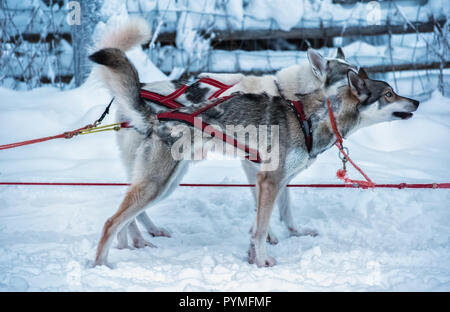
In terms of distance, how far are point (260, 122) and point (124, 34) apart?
969 mm

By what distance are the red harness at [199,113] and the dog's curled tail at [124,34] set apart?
311 millimetres

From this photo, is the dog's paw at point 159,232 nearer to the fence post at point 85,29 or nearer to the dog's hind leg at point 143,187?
the dog's hind leg at point 143,187

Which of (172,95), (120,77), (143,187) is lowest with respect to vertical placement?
(143,187)

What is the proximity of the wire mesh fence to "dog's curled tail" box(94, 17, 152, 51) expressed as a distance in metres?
3.85

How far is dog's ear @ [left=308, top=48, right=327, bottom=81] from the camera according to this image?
277 centimetres

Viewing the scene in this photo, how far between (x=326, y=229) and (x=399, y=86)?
413cm

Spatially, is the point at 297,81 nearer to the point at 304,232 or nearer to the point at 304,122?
the point at 304,122

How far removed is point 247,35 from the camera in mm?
6750

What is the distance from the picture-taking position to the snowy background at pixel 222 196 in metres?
2.46

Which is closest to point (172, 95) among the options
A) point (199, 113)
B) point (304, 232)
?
point (199, 113)

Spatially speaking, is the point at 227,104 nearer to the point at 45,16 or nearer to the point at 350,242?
the point at 350,242

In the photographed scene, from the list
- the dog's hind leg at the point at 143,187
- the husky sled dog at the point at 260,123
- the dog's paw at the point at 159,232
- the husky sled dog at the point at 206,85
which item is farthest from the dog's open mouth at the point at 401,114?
the dog's paw at the point at 159,232

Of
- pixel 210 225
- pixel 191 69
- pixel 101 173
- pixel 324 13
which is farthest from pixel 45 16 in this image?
pixel 210 225

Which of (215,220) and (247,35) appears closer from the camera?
(215,220)
